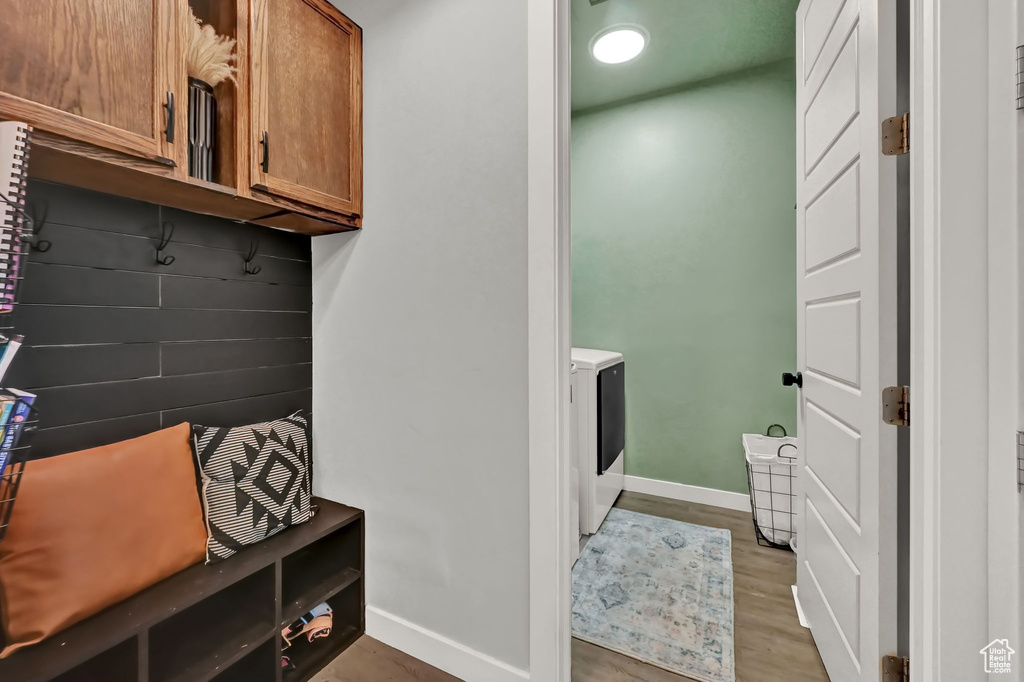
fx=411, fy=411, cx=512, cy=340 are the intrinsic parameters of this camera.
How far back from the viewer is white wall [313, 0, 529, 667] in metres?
1.33

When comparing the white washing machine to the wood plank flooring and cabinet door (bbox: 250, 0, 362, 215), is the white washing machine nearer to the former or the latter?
the wood plank flooring

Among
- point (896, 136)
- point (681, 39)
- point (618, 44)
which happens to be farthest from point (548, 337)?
point (681, 39)

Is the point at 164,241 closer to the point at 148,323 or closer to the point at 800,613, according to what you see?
the point at 148,323

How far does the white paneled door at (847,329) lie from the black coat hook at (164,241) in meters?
2.07

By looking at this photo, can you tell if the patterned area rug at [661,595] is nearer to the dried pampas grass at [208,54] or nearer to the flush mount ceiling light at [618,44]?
the dried pampas grass at [208,54]

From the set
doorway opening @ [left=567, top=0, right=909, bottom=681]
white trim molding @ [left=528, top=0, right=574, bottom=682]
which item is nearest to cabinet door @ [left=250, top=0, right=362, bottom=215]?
white trim molding @ [left=528, top=0, right=574, bottom=682]

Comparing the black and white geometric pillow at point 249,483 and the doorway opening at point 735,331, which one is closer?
the doorway opening at point 735,331

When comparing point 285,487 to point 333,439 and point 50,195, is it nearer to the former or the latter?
point 333,439

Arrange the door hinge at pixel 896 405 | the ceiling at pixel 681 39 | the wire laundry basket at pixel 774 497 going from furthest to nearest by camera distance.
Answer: the wire laundry basket at pixel 774 497, the ceiling at pixel 681 39, the door hinge at pixel 896 405

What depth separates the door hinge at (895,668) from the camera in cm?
98

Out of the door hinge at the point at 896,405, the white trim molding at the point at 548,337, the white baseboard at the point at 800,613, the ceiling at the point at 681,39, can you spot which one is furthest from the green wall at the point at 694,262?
the white trim molding at the point at 548,337

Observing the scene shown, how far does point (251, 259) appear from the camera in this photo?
5.26 ft

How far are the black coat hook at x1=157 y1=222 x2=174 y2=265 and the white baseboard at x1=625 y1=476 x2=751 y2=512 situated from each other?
112 inches

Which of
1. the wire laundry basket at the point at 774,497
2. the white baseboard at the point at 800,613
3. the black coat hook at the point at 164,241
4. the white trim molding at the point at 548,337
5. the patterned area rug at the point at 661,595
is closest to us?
the white trim molding at the point at 548,337
